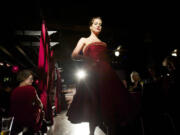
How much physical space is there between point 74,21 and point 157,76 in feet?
8.58

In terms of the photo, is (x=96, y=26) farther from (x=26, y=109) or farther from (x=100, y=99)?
(x=26, y=109)

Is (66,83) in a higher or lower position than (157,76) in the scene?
lower

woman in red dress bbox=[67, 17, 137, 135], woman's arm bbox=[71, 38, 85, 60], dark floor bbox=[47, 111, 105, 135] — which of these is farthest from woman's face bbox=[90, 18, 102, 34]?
dark floor bbox=[47, 111, 105, 135]

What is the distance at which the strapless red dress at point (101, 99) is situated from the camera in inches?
49.9

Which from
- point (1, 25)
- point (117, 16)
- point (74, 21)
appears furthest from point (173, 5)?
point (1, 25)

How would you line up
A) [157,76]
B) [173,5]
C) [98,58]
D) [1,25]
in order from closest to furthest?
[98,58], [157,76], [173,5], [1,25]

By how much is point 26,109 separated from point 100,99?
1.38 metres

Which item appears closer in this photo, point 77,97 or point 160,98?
point 77,97

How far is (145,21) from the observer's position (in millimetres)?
3732

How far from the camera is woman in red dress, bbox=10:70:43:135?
6.96 ft

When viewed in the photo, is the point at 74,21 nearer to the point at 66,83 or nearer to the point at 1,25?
the point at 1,25

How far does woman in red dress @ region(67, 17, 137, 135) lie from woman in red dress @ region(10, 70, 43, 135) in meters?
1.06

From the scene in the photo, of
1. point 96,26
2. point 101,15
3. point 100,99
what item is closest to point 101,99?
point 100,99

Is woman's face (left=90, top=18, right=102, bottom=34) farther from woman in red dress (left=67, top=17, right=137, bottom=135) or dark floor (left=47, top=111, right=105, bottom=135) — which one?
dark floor (left=47, top=111, right=105, bottom=135)
